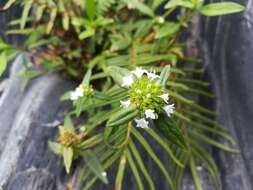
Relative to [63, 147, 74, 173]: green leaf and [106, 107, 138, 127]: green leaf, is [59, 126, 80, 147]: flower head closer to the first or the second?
[63, 147, 74, 173]: green leaf

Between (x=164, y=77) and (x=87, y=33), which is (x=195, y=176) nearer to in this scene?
(x=164, y=77)

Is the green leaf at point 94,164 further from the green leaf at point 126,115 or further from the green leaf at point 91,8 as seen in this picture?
the green leaf at point 91,8

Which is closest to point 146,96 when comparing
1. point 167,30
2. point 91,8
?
point 167,30

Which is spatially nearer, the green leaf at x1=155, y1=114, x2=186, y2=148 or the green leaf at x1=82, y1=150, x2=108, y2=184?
the green leaf at x1=155, y1=114, x2=186, y2=148

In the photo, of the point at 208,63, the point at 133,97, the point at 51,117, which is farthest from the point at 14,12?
the point at 133,97

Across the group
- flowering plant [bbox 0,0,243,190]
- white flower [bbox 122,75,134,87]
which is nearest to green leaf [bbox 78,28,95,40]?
flowering plant [bbox 0,0,243,190]

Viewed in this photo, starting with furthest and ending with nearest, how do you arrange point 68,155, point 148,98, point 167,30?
1. point 167,30
2. point 68,155
3. point 148,98

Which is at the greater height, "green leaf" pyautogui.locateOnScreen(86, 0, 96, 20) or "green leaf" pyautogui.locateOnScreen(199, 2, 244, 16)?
"green leaf" pyautogui.locateOnScreen(86, 0, 96, 20)
